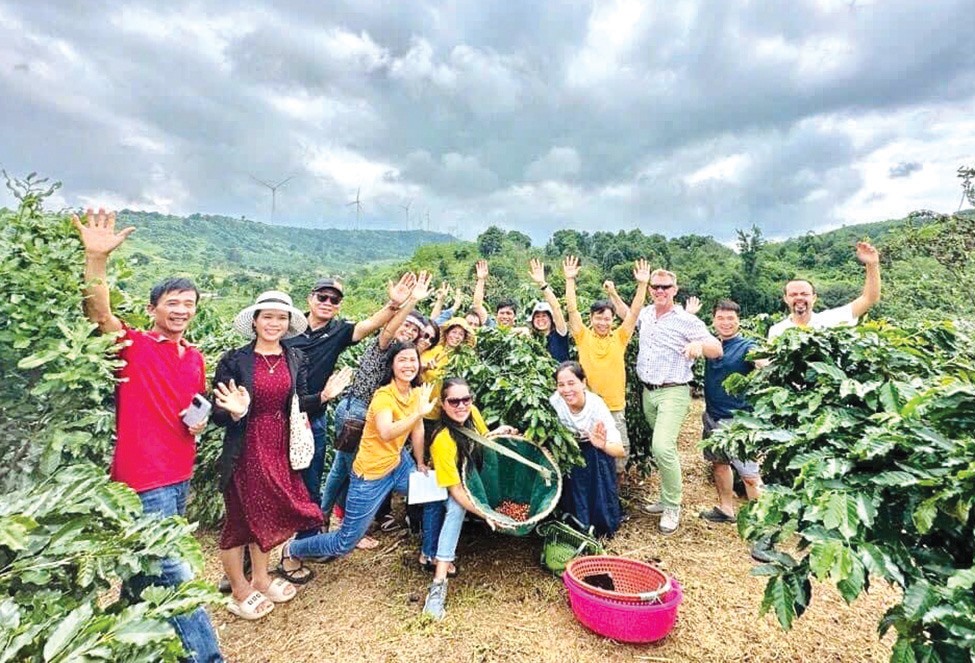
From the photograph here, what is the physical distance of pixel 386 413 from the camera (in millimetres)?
3617

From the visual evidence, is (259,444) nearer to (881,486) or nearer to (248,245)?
(881,486)

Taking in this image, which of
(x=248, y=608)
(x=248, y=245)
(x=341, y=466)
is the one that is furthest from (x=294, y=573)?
A: (x=248, y=245)

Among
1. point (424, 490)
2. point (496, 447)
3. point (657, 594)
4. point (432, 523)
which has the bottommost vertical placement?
point (657, 594)

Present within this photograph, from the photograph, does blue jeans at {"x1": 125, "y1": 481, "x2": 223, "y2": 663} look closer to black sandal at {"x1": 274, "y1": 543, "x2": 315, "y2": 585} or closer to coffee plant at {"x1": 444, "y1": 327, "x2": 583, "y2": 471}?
black sandal at {"x1": 274, "y1": 543, "x2": 315, "y2": 585}

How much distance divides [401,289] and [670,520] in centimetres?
318

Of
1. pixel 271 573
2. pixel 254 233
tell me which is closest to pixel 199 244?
pixel 254 233

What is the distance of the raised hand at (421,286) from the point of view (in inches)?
161

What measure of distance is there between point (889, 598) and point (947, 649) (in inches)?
111

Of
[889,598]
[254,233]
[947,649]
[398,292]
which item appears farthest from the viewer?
[254,233]

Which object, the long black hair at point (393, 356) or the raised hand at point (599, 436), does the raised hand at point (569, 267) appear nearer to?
the raised hand at point (599, 436)

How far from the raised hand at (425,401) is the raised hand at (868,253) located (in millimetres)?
3620

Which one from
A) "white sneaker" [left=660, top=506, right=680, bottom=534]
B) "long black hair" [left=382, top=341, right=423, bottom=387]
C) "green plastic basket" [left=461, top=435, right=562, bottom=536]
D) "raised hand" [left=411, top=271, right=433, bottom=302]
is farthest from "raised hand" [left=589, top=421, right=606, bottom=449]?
"raised hand" [left=411, top=271, right=433, bottom=302]

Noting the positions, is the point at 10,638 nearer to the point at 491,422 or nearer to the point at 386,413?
the point at 386,413

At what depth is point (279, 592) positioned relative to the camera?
378cm
